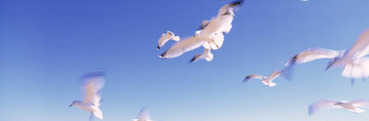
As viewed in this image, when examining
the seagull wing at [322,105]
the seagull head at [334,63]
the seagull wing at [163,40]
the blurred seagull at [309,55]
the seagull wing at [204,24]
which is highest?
the seagull wing at [163,40]

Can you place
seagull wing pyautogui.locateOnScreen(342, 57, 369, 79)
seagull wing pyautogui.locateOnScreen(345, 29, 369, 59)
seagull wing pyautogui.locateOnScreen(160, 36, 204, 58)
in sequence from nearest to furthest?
1. seagull wing pyautogui.locateOnScreen(345, 29, 369, 59)
2. seagull wing pyautogui.locateOnScreen(342, 57, 369, 79)
3. seagull wing pyautogui.locateOnScreen(160, 36, 204, 58)

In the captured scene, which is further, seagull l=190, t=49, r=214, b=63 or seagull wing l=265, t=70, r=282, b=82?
seagull wing l=265, t=70, r=282, b=82

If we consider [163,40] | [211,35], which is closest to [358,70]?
[211,35]

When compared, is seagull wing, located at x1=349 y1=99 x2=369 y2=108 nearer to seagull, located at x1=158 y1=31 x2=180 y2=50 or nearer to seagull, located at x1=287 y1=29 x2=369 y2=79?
seagull, located at x1=287 y1=29 x2=369 y2=79

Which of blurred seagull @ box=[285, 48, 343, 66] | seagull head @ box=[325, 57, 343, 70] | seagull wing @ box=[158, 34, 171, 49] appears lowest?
seagull head @ box=[325, 57, 343, 70]

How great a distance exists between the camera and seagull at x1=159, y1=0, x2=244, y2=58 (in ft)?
17.2

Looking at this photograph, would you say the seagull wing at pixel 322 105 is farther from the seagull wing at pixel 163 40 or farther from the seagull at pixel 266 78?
the seagull wing at pixel 163 40

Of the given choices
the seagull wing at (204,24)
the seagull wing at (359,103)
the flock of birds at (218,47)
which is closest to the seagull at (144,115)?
the flock of birds at (218,47)

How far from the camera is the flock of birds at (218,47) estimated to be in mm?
4275

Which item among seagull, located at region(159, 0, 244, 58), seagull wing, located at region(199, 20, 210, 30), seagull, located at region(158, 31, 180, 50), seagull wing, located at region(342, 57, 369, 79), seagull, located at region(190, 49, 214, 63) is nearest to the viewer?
seagull wing, located at region(342, 57, 369, 79)

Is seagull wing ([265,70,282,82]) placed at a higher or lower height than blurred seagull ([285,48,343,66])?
higher

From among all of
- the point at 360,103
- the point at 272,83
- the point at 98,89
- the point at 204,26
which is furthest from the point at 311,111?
the point at 98,89

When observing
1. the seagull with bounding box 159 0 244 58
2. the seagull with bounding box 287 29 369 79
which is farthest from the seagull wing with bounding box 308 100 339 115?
the seagull with bounding box 159 0 244 58

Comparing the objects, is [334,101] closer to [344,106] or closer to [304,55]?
[344,106]
